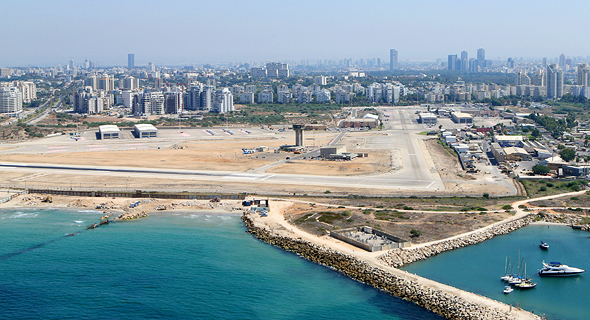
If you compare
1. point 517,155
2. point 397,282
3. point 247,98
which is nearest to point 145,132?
point 517,155

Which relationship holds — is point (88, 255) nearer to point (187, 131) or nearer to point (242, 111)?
point (187, 131)

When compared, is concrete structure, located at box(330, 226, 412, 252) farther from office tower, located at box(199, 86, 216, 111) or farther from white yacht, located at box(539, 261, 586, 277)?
office tower, located at box(199, 86, 216, 111)

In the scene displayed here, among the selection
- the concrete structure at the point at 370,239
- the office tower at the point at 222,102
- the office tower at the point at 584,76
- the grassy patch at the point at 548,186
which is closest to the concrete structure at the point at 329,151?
the grassy patch at the point at 548,186

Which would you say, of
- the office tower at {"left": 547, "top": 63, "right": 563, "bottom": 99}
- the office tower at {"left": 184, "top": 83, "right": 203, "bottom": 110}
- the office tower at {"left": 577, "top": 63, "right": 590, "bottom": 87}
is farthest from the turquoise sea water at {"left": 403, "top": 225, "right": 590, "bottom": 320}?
the office tower at {"left": 577, "top": 63, "right": 590, "bottom": 87}

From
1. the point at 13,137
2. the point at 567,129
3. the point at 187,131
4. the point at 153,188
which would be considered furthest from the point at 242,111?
the point at 153,188

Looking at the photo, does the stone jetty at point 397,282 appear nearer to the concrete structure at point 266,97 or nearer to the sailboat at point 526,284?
the sailboat at point 526,284

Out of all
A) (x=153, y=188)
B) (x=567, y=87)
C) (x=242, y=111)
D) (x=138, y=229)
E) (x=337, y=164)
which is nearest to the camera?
(x=138, y=229)
